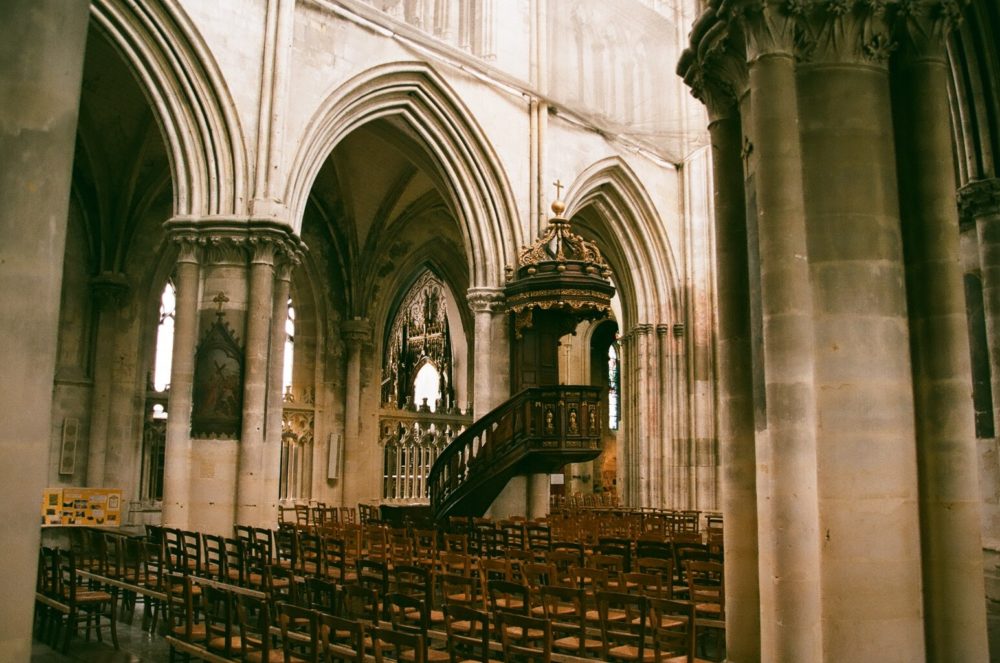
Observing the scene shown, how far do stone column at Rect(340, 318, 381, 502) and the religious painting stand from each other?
10.2m

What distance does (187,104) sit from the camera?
14266 millimetres

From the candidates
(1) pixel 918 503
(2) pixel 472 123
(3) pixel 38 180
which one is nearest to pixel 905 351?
(1) pixel 918 503

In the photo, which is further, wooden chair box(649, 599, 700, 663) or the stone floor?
the stone floor

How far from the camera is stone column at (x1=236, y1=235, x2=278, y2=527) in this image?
45.8 ft

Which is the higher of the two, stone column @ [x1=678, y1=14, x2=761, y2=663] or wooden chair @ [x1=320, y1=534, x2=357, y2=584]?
stone column @ [x1=678, y1=14, x2=761, y2=663]

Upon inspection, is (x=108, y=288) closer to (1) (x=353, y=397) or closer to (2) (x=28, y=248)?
(1) (x=353, y=397)

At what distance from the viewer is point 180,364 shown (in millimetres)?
14234

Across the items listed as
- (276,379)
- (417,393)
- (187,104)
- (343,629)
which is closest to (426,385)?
(417,393)

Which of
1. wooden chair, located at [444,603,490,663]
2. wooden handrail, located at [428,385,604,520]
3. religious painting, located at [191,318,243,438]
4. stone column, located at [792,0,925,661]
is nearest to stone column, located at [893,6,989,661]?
stone column, located at [792,0,925,661]

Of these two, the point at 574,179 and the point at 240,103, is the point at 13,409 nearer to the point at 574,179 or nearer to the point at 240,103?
the point at 240,103

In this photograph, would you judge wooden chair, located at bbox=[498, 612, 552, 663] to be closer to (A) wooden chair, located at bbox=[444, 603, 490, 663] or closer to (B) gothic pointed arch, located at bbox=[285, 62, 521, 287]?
(A) wooden chair, located at bbox=[444, 603, 490, 663]

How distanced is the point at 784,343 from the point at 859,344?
1.82 ft

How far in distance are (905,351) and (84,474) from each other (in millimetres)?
18564

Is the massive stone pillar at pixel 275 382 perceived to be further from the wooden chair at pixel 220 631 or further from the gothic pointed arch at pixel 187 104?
the wooden chair at pixel 220 631
